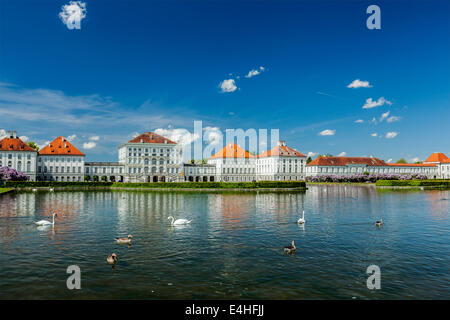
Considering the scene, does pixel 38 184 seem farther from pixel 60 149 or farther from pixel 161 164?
pixel 161 164

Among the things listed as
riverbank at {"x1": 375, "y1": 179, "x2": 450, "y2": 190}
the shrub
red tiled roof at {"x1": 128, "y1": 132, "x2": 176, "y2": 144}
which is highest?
red tiled roof at {"x1": 128, "y1": 132, "x2": 176, "y2": 144}

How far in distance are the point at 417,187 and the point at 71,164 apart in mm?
101965

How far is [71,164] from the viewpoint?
4156 inches

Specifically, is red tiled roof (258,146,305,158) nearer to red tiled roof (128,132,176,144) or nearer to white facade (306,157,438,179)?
white facade (306,157,438,179)

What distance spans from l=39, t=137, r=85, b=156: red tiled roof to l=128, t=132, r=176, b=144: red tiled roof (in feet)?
58.8

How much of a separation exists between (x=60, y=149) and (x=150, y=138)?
2824 centimetres

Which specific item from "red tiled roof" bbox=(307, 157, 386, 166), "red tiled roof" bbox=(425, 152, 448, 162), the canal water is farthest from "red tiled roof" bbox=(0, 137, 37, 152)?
"red tiled roof" bbox=(425, 152, 448, 162)

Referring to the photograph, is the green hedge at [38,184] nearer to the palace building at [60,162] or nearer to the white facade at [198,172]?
the palace building at [60,162]

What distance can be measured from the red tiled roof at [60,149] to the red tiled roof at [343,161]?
90706 millimetres

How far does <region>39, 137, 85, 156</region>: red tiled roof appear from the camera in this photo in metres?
104

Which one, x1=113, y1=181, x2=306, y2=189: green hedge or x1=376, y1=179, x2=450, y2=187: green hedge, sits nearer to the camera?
x1=113, y1=181, x2=306, y2=189: green hedge

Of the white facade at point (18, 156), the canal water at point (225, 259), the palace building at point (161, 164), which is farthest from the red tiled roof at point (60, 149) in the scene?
the canal water at point (225, 259)

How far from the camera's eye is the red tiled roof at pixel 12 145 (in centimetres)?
9688
